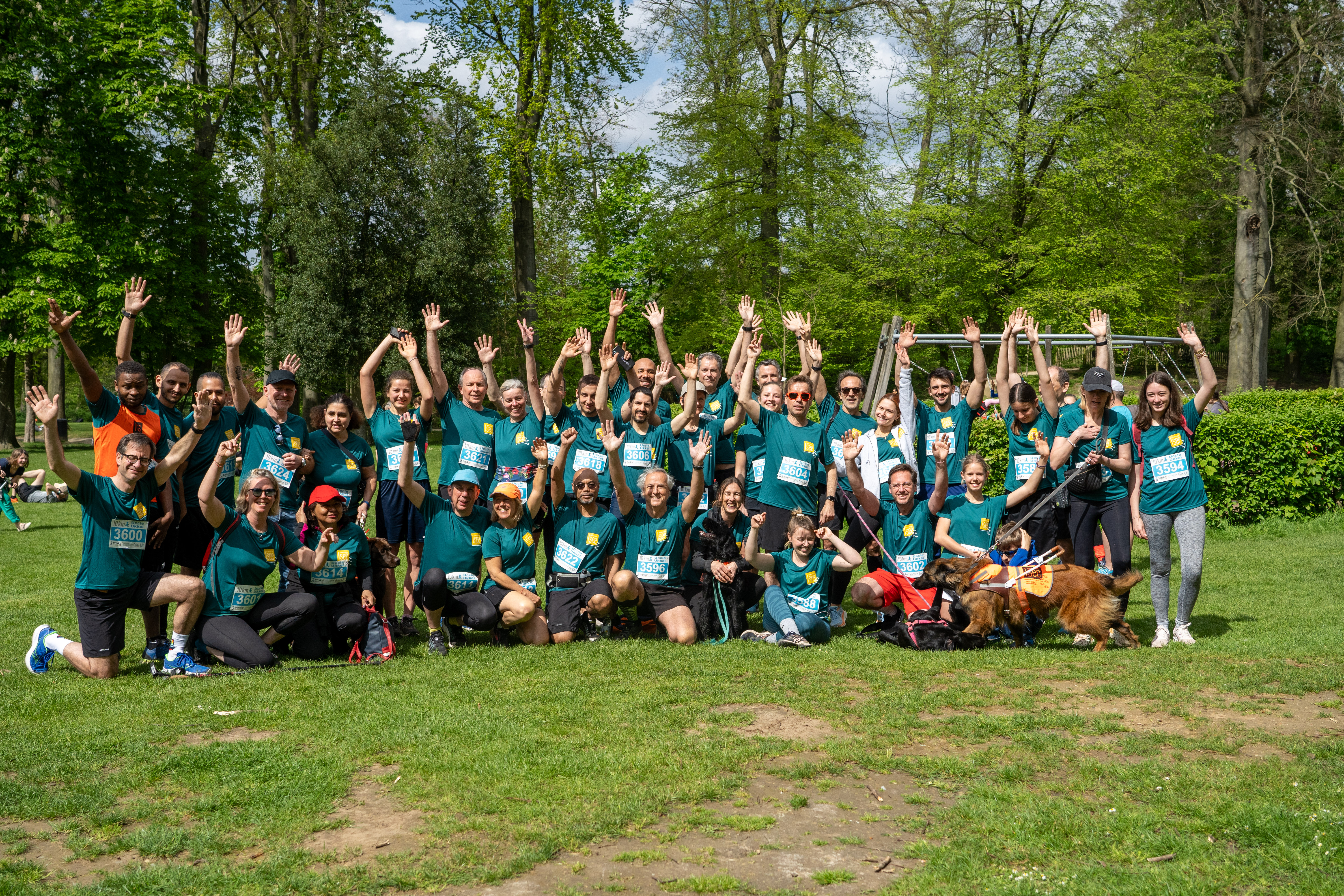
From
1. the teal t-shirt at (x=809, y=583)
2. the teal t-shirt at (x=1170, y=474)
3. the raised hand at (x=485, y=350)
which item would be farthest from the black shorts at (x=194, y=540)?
the teal t-shirt at (x=1170, y=474)

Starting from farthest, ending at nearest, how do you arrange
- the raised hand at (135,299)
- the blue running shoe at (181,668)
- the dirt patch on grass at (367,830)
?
the raised hand at (135,299) → the blue running shoe at (181,668) → the dirt patch on grass at (367,830)

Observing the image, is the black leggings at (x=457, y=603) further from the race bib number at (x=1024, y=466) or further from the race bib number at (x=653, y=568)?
the race bib number at (x=1024, y=466)

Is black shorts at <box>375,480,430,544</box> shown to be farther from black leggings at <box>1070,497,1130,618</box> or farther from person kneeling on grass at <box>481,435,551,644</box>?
black leggings at <box>1070,497,1130,618</box>

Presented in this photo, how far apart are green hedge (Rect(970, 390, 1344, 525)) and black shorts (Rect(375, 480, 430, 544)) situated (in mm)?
Result: 9478

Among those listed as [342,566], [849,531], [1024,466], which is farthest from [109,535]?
[1024,466]

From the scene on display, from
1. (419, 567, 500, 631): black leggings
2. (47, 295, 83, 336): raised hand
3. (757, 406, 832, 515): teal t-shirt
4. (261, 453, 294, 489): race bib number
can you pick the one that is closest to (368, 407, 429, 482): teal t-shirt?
(261, 453, 294, 489): race bib number

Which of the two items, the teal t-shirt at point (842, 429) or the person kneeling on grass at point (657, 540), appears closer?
the person kneeling on grass at point (657, 540)

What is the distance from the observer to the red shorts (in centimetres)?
756

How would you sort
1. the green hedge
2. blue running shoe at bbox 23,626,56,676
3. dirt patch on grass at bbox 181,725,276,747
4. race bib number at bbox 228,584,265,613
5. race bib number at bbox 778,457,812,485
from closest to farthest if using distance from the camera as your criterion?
dirt patch on grass at bbox 181,725,276,747 → blue running shoe at bbox 23,626,56,676 → race bib number at bbox 228,584,265,613 → race bib number at bbox 778,457,812,485 → the green hedge

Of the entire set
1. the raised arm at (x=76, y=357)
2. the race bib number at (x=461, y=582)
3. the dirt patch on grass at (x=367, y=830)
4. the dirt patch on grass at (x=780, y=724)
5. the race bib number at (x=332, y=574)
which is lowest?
the dirt patch on grass at (x=367, y=830)

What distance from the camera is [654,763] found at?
15.8 ft

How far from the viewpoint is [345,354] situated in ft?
96.4

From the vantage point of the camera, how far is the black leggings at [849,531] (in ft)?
27.2

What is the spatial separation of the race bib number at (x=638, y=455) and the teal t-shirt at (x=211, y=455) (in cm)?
290
